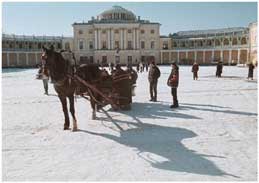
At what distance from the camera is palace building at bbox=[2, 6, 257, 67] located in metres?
70.4

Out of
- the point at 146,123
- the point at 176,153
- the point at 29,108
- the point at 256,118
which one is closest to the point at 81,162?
the point at 176,153

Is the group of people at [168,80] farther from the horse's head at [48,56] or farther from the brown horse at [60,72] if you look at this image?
the horse's head at [48,56]

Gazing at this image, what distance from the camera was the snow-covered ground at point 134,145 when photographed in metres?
4.72

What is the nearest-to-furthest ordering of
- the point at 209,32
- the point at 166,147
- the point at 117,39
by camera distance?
the point at 166,147
the point at 117,39
the point at 209,32

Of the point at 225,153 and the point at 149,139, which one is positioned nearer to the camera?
the point at 225,153

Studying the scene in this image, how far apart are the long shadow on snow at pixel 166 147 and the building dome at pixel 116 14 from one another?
7004cm

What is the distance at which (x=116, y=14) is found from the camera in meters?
75.6

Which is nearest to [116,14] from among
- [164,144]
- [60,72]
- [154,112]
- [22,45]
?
[22,45]

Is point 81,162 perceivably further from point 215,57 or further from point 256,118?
point 215,57

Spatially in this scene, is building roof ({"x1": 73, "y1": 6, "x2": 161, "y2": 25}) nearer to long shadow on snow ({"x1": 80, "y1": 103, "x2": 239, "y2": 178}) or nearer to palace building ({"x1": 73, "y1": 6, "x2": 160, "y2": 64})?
palace building ({"x1": 73, "y1": 6, "x2": 160, "y2": 64})

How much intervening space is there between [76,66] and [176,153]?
360 cm

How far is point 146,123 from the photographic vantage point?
8.05m

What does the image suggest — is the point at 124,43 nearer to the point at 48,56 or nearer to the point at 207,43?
the point at 207,43

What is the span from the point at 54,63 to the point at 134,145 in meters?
2.60
